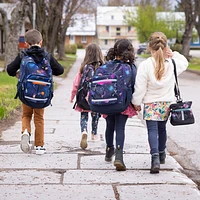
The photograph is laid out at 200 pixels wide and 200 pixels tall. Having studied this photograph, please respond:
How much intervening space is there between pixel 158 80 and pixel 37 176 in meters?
1.73

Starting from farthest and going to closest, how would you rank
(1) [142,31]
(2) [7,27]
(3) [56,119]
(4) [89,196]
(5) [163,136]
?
(1) [142,31]
(2) [7,27]
(3) [56,119]
(5) [163,136]
(4) [89,196]

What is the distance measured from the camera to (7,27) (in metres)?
22.0

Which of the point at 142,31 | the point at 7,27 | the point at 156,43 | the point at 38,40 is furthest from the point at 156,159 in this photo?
the point at 142,31

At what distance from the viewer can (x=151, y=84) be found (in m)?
5.97

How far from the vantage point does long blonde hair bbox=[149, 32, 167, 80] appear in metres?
5.95

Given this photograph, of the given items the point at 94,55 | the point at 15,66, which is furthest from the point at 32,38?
the point at 94,55

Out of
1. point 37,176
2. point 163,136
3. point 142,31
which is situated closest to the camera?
point 37,176

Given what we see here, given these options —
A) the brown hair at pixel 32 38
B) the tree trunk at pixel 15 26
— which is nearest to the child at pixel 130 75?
the brown hair at pixel 32 38

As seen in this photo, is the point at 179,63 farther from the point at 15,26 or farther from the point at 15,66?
the point at 15,26

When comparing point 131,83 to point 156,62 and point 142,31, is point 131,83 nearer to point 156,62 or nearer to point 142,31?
point 156,62

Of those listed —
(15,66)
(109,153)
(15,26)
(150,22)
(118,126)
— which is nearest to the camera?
(118,126)

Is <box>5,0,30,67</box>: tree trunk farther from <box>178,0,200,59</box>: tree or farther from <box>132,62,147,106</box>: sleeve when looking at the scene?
<box>178,0,200,59</box>: tree

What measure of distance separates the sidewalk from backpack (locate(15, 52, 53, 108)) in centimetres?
74

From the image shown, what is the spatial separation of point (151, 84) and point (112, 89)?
1.48 feet
